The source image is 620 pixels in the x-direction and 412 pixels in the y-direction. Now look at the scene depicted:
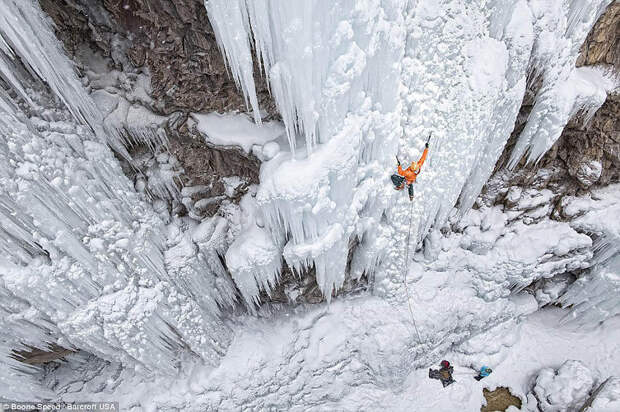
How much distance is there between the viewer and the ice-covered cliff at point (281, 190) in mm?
3436

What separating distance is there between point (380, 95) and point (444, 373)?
228 inches

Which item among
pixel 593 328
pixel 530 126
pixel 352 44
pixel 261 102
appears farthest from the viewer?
pixel 593 328

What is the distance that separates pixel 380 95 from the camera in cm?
389

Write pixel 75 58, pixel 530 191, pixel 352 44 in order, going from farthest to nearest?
pixel 530 191, pixel 75 58, pixel 352 44

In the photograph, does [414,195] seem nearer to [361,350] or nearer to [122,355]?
[361,350]

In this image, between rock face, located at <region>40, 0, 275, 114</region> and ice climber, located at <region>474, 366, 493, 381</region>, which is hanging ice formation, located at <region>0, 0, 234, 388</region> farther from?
ice climber, located at <region>474, 366, 493, 381</region>

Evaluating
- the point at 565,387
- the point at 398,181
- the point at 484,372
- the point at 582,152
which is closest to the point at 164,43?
the point at 398,181

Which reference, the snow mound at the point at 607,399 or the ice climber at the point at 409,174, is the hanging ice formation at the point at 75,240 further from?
the snow mound at the point at 607,399

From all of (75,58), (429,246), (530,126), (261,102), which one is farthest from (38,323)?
(530,126)

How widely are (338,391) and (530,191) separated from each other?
483cm

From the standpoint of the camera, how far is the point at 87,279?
13.5ft

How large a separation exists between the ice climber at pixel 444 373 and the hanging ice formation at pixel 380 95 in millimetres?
3513

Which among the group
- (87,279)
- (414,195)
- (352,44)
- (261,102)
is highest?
(261,102)

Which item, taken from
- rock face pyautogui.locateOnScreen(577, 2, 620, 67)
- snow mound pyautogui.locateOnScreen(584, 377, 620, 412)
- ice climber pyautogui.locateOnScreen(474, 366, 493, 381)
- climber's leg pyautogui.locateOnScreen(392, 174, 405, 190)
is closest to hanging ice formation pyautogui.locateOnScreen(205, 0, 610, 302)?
climber's leg pyautogui.locateOnScreen(392, 174, 405, 190)
